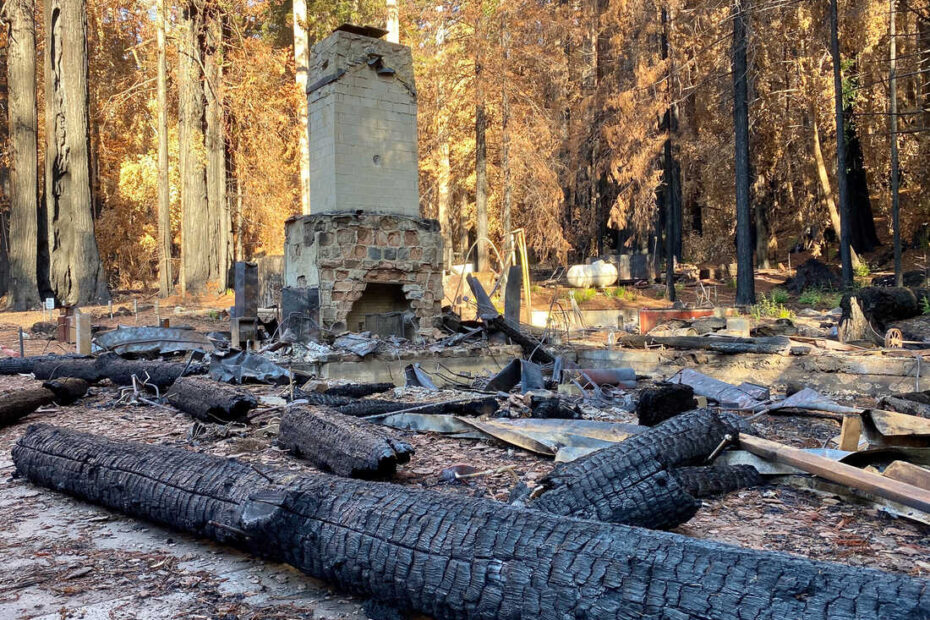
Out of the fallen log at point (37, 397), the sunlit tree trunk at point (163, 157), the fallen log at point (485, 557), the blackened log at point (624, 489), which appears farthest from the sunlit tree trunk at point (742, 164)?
the fallen log at point (485, 557)

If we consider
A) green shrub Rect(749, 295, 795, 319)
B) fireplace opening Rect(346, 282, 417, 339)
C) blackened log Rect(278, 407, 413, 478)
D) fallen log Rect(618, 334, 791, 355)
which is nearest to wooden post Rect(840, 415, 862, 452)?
blackened log Rect(278, 407, 413, 478)

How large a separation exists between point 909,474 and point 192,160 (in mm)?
22293

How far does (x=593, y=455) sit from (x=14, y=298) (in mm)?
19683

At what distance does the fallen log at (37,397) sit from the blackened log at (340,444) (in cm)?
278

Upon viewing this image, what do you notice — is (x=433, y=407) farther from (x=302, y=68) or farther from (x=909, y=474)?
(x=302, y=68)

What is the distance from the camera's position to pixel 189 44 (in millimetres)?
22484

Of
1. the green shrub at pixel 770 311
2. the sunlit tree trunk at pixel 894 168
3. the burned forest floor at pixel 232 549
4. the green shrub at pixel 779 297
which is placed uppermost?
the sunlit tree trunk at pixel 894 168

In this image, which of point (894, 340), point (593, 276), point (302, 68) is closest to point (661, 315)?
point (894, 340)

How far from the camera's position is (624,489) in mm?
3490

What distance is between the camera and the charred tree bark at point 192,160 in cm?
2245

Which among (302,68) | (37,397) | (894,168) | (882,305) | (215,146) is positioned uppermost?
(302,68)

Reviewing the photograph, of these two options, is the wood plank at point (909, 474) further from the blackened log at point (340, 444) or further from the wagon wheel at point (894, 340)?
the wagon wheel at point (894, 340)

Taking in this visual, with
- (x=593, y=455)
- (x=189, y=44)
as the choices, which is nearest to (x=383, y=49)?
(x=593, y=455)

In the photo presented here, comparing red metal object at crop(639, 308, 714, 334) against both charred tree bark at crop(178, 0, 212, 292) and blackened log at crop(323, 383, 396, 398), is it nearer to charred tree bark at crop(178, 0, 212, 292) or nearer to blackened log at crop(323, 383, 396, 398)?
blackened log at crop(323, 383, 396, 398)
